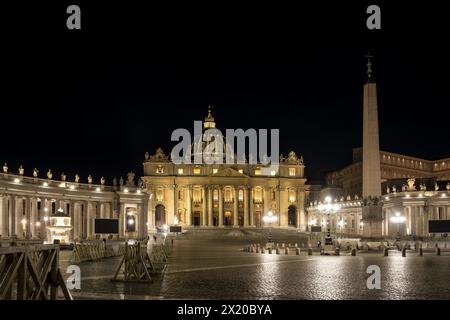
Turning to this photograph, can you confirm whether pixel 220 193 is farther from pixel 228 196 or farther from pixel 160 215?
pixel 160 215

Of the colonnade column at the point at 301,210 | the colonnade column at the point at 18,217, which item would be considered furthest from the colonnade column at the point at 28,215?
the colonnade column at the point at 301,210

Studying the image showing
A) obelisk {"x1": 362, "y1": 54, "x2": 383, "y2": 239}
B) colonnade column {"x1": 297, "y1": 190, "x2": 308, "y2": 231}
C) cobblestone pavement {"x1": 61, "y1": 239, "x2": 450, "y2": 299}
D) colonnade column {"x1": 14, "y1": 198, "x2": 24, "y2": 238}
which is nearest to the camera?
cobblestone pavement {"x1": 61, "y1": 239, "x2": 450, "y2": 299}

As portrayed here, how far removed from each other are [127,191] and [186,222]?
55123mm

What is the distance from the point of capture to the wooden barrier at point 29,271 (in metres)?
11.8

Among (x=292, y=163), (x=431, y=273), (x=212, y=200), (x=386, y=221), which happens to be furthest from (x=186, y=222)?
(x=431, y=273)

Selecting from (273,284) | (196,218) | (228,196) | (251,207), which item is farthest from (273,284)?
(228,196)

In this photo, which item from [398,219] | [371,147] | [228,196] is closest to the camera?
[371,147]

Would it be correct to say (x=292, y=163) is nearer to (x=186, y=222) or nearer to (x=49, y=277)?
(x=186, y=222)

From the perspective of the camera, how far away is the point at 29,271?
12891mm

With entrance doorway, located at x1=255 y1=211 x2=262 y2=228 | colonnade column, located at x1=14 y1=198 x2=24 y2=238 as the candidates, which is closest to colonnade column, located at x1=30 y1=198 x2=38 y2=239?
colonnade column, located at x1=14 y1=198 x2=24 y2=238

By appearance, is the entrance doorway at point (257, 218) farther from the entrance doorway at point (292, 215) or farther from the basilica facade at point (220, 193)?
the entrance doorway at point (292, 215)

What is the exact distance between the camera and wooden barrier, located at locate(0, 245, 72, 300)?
11.8 m

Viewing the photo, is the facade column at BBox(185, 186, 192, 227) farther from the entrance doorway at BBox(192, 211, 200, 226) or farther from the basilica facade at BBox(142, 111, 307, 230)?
the entrance doorway at BBox(192, 211, 200, 226)
